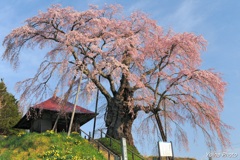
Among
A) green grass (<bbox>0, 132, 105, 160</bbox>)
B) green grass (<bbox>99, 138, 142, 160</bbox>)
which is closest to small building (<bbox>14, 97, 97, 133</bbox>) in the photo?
green grass (<bbox>99, 138, 142, 160</bbox>)

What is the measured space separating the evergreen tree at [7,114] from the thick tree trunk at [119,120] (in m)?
15.4

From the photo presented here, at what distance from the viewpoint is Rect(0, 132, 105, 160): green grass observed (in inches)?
605

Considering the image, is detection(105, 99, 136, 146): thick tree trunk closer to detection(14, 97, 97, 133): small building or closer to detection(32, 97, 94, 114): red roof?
detection(14, 97, 97, 133): small building

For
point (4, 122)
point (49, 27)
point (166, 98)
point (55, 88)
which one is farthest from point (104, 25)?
point (4, 122)

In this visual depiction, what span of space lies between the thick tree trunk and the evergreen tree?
50.6ft

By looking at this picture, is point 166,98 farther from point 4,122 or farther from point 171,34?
point 4,122

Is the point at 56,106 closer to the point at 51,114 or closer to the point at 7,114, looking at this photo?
the point at 51,114

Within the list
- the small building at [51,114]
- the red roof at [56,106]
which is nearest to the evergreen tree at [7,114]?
the small building at [51,114]

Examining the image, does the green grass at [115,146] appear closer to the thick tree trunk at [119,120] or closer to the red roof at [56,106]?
the thick tree trunk at [119,120]

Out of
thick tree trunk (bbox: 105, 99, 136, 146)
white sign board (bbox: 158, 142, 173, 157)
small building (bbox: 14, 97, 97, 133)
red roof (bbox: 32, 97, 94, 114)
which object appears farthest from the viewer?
thick tree trunk (bbox: 105, 99, 136, 146)

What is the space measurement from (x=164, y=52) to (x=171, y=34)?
98.8 inches

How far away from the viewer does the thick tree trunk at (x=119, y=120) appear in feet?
74.6

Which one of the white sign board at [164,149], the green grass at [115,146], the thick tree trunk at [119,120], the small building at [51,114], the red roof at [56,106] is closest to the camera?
the white sign board at [164,149]

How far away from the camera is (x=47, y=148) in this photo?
53.1ft
